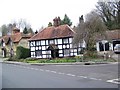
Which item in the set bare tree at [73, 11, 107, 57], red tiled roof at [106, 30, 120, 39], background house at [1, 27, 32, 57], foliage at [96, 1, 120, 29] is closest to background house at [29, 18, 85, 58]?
bare tree at [73, 11, 107, 57]

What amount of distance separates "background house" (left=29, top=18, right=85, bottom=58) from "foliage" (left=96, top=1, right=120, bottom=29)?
76.7 feet

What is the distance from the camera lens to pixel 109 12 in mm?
75500

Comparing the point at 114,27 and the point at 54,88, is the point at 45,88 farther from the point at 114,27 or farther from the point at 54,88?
the point at 114,27

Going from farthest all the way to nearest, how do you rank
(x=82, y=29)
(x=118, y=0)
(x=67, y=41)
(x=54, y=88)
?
(x=118, y=0) → (x=67, y=41) → (x=82, y=29) → (x=54, y=88)

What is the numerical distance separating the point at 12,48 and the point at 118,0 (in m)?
33.1

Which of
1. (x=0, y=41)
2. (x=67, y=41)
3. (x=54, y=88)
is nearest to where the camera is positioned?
(x=54, y=88)

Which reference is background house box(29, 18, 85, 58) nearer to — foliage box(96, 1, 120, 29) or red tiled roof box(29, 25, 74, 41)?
red tiled roof box(29, 25, 74, 41)

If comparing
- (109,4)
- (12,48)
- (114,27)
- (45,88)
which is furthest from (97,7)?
(45,88)

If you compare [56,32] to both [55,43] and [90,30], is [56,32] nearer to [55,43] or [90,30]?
[55,43]

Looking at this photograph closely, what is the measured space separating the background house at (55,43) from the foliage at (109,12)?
23.4 m

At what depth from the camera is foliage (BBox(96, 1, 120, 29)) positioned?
72738 millimetres

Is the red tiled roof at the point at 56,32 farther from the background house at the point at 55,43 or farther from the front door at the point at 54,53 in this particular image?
the front door at the point at 54,53

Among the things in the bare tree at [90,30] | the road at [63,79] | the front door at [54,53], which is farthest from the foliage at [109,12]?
the road at [63,79]

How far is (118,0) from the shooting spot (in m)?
74.7
